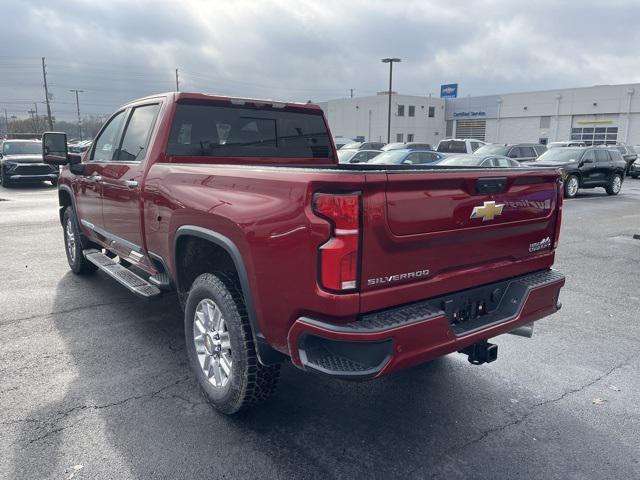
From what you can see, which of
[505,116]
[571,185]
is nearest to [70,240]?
[571,185]

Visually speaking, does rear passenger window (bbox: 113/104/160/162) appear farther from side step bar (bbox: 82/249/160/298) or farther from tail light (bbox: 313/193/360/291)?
tail light (bbox: 313/193/360/291)

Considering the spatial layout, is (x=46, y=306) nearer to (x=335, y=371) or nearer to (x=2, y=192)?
(x=335, y=371)

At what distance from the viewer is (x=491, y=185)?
2.87 m

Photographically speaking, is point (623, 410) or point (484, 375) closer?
point (623, 410)

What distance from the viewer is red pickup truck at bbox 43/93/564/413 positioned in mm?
2369

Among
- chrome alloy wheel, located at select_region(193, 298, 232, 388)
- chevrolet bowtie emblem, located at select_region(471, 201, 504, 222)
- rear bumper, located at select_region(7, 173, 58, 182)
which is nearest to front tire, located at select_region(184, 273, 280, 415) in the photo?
chrome alloy wheel, located at select_region(193, 298, 232, 388)

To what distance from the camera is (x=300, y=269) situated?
2.44 meters

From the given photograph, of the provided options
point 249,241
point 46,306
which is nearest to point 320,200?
point 249,241

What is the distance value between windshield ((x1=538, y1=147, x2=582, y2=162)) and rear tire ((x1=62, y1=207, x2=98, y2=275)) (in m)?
15.2

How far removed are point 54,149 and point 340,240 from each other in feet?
15.0

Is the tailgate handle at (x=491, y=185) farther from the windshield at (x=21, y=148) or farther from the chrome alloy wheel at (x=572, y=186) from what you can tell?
the windshield at (x=21, y=148)

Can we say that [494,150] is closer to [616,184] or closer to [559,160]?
[559,160]

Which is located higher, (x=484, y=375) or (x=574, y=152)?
(x=574, y=152)

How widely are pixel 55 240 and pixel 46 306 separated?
13.2 feet
